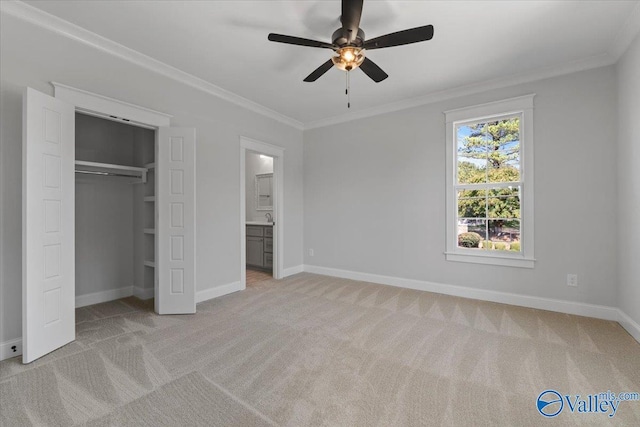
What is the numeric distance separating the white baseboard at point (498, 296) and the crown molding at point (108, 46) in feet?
11.0

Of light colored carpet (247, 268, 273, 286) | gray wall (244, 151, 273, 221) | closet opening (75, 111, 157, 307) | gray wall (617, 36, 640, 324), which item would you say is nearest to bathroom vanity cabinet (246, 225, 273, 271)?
light colored carpet (247, 268, 273, 286)

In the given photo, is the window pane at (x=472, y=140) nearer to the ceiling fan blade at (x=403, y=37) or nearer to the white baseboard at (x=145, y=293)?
the ceiling fan blade at (x=403, y=37)

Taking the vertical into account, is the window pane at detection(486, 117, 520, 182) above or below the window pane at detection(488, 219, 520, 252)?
above

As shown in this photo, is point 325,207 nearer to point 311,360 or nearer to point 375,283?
point 375,283

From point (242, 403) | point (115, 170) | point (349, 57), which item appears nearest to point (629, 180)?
point (349, 57)

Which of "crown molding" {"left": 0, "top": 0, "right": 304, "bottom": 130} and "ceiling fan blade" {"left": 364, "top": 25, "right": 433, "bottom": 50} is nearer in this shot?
"ceiling fan blade" {"left": 364, "top": 25, "right": 433, "bottom": 50}

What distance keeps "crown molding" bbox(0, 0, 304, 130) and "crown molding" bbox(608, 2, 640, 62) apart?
13.6 feet

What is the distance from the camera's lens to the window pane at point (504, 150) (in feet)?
11.4

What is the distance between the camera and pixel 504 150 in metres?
3.55

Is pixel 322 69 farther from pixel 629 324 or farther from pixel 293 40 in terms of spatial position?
pixel 629 324

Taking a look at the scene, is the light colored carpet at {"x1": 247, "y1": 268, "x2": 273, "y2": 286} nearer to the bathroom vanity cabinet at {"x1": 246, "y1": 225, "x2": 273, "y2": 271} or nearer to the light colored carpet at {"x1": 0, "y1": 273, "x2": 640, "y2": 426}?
the bathroom vanity cabinet at {"x1": 246, "y1": 225, "x2": 273, "y2": 271}

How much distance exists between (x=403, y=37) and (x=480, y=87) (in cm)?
217

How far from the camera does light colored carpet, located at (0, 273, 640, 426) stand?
5.22 feet

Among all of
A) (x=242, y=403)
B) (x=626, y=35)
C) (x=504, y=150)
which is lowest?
(x=242, y=403)
